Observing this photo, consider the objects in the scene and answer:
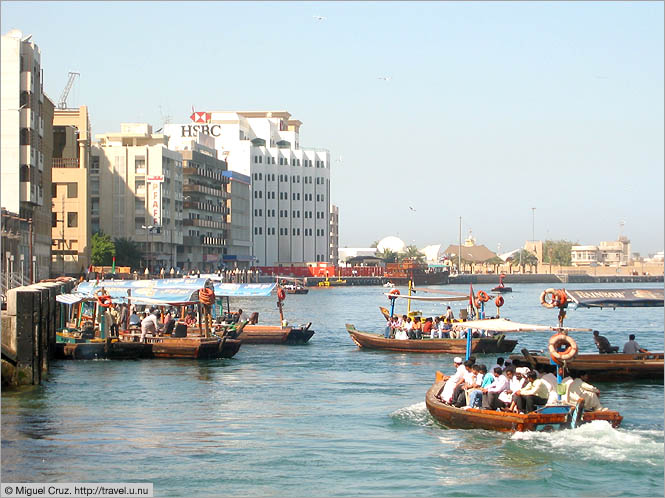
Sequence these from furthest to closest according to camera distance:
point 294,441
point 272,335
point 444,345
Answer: point 272,335
point 444,345
point 294,441

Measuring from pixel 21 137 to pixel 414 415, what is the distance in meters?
50.6

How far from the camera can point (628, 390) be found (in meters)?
36.8

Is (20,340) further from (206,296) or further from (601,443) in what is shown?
(601,443)

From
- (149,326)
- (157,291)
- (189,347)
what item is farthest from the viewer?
(157,291)

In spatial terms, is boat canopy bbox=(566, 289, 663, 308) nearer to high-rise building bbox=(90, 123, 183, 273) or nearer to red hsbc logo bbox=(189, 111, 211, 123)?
high-rise building bbox=(90, 123, 183, 273)

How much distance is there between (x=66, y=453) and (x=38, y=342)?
40.3 ft

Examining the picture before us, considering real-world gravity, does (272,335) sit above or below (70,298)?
below

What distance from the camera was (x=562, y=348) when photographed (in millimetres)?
28062

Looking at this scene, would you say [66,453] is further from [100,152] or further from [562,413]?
[100,152]

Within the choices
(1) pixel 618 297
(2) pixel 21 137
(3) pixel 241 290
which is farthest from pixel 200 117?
(1) pixel 618 297

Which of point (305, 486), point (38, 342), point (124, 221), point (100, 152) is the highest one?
point (100, 152)

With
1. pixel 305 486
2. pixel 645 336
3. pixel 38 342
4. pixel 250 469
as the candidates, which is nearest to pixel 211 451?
pixel 250 469

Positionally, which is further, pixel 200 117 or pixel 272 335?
pixel 200 117

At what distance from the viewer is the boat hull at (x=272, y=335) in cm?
5609
